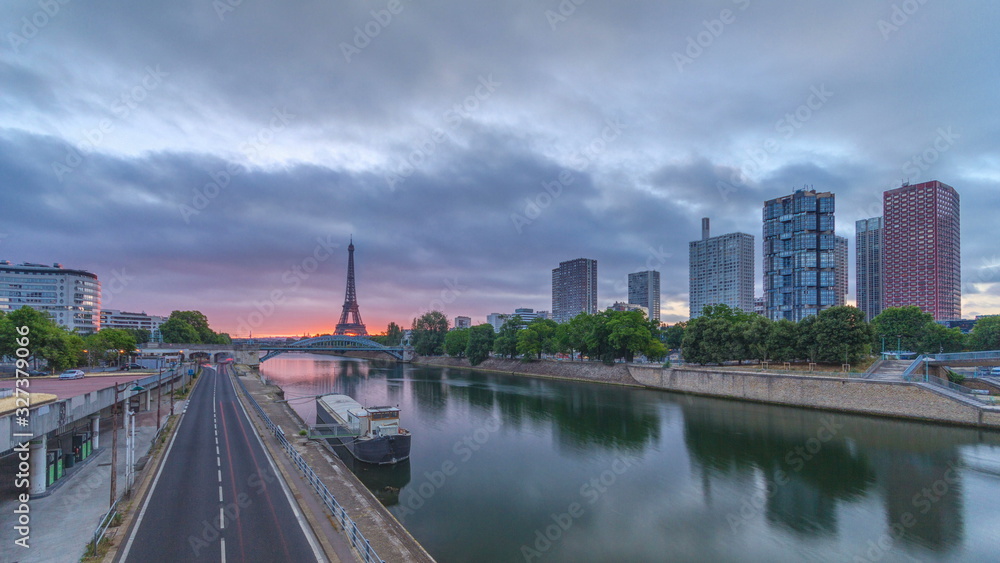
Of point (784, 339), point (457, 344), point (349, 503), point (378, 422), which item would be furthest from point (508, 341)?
point (349, 503)

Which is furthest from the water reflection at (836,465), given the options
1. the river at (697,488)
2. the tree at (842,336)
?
the tree at (842,336)

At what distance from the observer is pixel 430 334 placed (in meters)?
167

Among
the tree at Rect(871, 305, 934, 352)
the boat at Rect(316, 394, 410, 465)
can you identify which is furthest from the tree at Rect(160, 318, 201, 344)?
the tree at Rect(871, 305, 934, 352)

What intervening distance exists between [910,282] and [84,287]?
315 m

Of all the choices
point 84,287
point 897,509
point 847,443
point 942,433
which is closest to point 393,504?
point 897,509

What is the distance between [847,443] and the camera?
43812 millimetres

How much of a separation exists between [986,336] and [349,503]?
107m

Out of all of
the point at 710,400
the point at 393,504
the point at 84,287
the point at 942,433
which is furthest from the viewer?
the point at 84,287

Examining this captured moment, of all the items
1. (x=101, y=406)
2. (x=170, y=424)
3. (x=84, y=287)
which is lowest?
(x=170, y=424)

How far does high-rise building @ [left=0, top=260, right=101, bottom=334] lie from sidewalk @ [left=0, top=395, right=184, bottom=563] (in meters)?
163

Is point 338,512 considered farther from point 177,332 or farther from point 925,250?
point 925,250

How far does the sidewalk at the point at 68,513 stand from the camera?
17609mm

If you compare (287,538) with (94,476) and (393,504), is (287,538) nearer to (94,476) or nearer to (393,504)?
(393,504)

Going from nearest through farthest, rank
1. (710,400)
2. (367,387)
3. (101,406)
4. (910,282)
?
1. (101,406)
2. (710,400)
3. (367,387)
4. (910,282)
